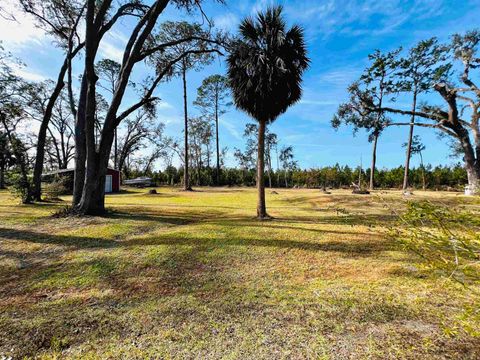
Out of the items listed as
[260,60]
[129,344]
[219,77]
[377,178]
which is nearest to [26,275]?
[129,344]

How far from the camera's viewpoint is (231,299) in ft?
9.62

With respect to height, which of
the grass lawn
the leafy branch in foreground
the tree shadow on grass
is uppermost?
the leafy branch in foreground

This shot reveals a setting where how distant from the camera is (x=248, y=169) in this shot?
4178 cm

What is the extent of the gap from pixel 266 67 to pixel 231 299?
6650 millimetres

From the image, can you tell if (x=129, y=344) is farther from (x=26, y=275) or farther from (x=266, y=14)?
(x=266, y=14)

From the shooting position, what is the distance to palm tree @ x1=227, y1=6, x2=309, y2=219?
7.38 m

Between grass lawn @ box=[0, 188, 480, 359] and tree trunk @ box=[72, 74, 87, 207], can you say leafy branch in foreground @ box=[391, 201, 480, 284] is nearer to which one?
grass lawn @ box=[0, 188, 480, 359]

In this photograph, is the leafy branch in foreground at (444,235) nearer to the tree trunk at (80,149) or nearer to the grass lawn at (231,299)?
the grass lawn at (231,299)

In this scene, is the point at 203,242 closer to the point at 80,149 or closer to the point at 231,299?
the point at 231,299

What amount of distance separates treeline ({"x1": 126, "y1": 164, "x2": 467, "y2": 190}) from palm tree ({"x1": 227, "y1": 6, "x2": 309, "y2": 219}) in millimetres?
25320

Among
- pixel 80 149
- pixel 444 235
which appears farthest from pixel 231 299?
pixel 80 149

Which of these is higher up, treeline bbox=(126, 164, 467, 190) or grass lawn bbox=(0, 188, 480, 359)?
treeline bbox=(126, 164, 467, 190)

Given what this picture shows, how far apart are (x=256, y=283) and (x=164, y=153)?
40.4 m

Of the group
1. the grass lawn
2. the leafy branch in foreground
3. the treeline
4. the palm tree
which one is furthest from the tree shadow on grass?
the treeline
